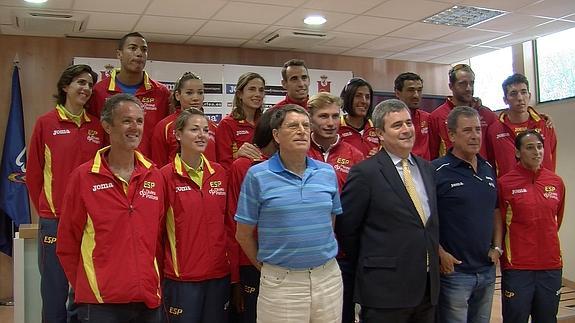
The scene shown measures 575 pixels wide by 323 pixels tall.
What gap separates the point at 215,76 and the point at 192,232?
4.98 m

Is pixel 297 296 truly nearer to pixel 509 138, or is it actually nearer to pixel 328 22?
pixel 509 138

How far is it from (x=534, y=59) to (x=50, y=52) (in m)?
6.65

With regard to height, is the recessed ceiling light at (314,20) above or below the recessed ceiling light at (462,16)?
above

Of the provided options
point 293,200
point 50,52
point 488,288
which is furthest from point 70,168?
point 50,52

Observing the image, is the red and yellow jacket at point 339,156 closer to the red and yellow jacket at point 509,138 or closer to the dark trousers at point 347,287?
the dark trousers at point 347,287

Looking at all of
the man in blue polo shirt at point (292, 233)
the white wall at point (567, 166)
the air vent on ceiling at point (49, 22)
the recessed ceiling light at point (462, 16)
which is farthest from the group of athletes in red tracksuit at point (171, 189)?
the white wall at point (567, 166)

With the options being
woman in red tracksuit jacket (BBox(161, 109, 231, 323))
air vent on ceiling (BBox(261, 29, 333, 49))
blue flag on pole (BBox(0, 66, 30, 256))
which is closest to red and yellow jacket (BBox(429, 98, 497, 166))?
woman in red tracksuit jacket (BBox(161, 109, 231, 323))

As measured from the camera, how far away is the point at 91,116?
3.03m

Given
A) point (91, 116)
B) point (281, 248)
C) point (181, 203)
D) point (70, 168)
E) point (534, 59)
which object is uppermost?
point (534, 59)

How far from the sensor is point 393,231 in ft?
7.77

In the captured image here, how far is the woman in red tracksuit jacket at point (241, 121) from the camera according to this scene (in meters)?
3.29

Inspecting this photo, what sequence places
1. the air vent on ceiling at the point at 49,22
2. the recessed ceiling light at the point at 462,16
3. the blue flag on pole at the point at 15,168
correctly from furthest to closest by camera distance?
the blue flag on pole at the point at 15,168 < the recessed ceiling light at the point at 462,16 < the air vent on ceiling at the point at 49,22

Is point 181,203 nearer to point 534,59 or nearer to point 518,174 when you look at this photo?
point 518,174

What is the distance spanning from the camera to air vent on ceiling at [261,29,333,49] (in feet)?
21.9
